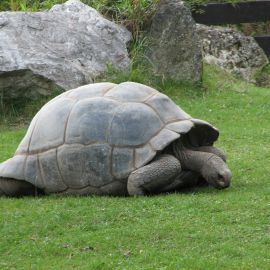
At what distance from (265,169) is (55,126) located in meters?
2.08

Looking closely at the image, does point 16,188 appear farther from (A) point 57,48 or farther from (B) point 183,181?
(A) point 57,48

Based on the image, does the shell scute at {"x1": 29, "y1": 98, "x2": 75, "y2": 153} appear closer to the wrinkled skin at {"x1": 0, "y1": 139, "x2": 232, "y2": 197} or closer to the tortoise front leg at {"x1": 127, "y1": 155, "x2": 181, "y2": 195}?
the wrinkled skin at {"x1": 0, "y1": 139, "x2": 232, "y2": 197}

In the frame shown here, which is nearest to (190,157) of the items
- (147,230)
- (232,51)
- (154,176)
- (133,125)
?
(154,176)

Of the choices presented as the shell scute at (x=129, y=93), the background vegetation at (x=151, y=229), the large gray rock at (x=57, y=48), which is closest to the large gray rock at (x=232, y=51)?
the large gray rock at (x=57, y=48)

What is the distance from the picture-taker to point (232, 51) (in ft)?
48.3

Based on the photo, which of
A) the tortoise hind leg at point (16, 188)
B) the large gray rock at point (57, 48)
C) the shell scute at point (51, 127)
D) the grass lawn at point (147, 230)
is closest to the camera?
the grass lawn at point (147, 230)

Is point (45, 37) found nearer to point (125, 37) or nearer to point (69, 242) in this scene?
point (125, 37)

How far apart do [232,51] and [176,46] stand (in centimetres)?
186

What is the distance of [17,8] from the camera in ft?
47.7

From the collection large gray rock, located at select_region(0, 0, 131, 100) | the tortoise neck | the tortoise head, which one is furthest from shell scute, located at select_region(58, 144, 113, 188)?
large gray rock, located at select_region(0, 0, 131, 100)

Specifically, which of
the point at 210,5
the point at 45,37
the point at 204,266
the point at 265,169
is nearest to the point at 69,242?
the point at 204,266

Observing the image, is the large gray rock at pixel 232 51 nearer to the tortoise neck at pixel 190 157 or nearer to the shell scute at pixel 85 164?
the tortoise neck at pixel 190 157

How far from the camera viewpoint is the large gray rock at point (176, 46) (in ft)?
42.8

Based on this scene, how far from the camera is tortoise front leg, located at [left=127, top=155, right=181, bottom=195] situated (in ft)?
25.4
